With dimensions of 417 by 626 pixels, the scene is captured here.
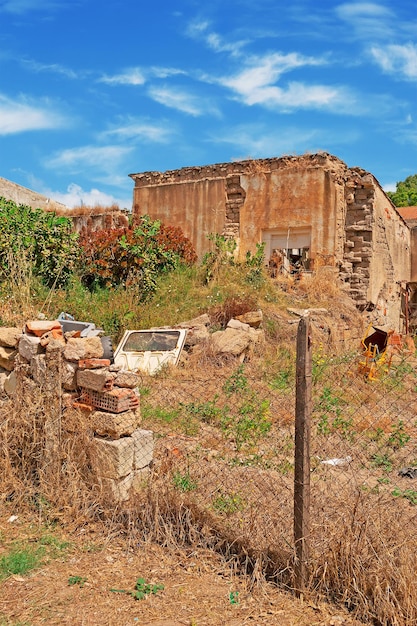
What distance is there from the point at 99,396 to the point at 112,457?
59cm

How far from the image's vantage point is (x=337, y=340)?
1188 cm

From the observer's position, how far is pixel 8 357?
5625mm

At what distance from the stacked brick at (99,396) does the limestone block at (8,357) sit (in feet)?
0.82

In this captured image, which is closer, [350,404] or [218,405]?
[218,405]

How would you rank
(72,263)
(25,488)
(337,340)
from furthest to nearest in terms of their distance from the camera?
(72,263), (337,340), (25,488)

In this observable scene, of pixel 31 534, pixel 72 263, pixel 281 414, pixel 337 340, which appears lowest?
pixel 31 534

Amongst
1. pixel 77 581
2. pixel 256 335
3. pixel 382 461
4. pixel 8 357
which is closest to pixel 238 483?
pixel 77 581

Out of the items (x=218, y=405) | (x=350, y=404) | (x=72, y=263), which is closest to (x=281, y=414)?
(x=218, y=405)

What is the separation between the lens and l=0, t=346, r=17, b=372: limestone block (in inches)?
221

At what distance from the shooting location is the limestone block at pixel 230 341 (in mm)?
9820

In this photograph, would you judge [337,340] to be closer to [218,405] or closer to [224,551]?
[218,405]

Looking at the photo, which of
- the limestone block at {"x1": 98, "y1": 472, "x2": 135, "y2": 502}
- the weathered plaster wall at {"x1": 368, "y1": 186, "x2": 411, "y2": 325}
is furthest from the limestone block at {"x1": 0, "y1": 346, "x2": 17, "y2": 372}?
the weathered plaster wall at {"x1": 368, "y1": 186, "x2": 411, "y2": 325}

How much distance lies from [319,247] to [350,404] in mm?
8424

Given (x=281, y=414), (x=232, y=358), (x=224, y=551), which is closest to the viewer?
(x=224, y=551)
